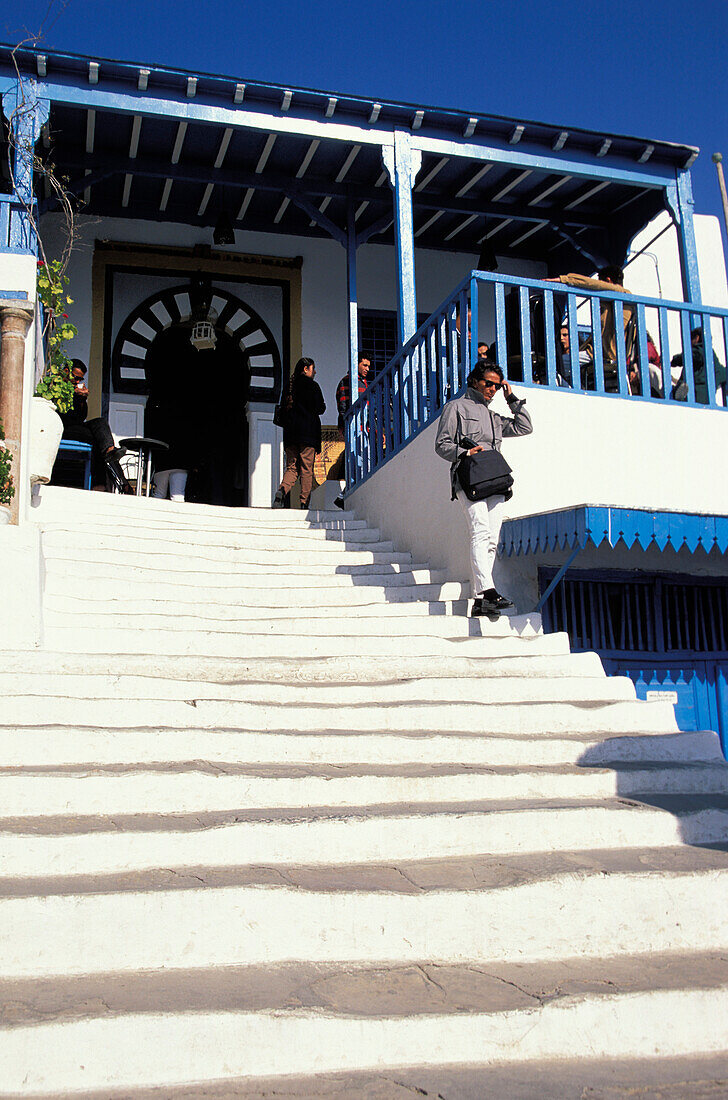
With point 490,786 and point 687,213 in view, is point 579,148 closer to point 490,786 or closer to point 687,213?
point 687,213

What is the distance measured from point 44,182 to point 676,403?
717cm

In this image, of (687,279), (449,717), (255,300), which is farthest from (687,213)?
(449,717)

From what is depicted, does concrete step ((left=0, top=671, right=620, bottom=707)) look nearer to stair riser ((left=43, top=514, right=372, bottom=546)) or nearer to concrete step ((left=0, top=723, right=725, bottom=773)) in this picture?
concrete step ((left=0, top=723, right=725, bottom=773))

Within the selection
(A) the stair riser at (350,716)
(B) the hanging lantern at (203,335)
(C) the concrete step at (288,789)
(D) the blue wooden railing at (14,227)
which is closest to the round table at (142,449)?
(B) the hanging lantern at (203,335)

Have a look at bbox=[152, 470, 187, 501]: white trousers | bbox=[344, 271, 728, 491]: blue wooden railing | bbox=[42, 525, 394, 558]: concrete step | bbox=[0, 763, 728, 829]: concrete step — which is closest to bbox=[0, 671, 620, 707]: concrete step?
bbox=[0, 763, 728, 829]: concrete step

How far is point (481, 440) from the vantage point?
6.61 meters

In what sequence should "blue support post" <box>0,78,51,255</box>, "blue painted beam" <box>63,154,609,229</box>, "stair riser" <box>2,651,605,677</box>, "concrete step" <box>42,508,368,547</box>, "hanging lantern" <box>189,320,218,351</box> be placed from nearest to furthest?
"stair riser" <box>2,651,605,677</box> → "concrete step" <box>42,508,368,547</box> → "blue support post" <box>0,78,51,255</box> → "blue painted beam" <box>63,154,609,229</box> → "hanging lantern" <box>189,320,218,351</box>

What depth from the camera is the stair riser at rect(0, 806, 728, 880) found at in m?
3.07

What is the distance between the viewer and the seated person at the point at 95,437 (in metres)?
9.40

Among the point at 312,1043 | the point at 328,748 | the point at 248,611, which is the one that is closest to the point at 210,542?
the point at 248,611

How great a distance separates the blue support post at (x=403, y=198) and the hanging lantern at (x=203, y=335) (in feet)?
10.1

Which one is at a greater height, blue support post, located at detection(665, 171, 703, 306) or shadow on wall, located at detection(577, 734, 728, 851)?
blue support post, located at detection(665, 171, 703, 306)

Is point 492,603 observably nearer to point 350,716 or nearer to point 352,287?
point 350,716

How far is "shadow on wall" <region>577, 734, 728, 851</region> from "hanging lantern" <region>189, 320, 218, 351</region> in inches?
344
